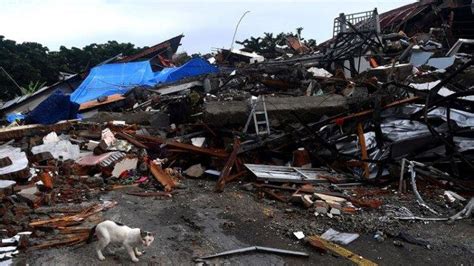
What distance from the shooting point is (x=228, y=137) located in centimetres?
798

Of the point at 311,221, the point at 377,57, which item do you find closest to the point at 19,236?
the point at 311,221

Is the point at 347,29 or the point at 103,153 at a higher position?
the point at 347,29

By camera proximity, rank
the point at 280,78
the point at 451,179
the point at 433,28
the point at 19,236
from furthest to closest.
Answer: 1. the point at 433,28
2. the point at 280,78
3. the point at 451,179
4. the point at 19,236

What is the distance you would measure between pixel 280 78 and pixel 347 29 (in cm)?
348

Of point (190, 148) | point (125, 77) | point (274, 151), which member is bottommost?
point (274, 151)

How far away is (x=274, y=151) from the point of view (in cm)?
752

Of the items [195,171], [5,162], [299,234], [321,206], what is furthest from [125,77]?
[299,234]

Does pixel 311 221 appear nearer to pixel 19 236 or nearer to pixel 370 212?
pixel 370 212

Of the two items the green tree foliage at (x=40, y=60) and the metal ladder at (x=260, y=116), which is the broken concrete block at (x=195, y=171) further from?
the green tree foliage at (x=40, y=60)

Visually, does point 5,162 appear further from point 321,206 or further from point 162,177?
point 321,206

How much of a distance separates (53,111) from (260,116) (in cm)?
494

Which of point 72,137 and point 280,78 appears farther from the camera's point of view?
point 280,78

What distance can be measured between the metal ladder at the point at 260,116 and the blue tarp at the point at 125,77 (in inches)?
221

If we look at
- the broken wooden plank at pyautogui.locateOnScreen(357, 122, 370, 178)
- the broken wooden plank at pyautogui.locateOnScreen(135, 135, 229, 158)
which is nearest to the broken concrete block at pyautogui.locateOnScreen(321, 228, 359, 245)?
the broken wooden plank at pyautogui.locateOnScreen(357, 122, 370, 178)
